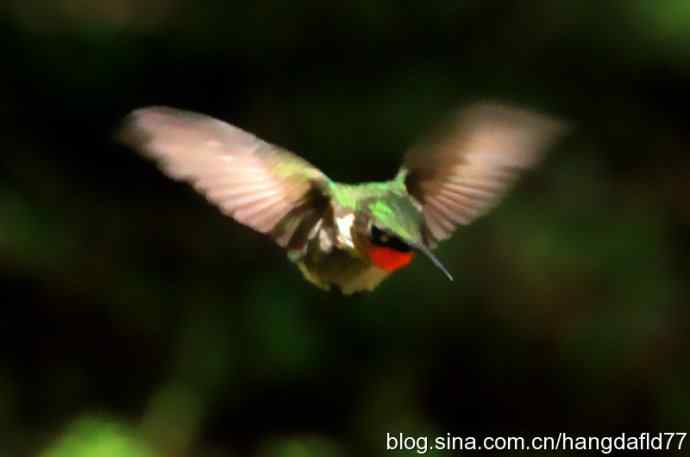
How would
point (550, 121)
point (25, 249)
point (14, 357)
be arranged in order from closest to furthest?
point (550, 121), point (25, 249), point (14, 357)

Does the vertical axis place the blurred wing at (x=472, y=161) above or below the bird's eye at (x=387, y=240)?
above

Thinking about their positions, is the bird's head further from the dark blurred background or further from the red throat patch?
the dark blurred background

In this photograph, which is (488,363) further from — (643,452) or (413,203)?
(413,203)

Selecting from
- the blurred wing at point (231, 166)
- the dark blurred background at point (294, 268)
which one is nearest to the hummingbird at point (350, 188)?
the blurred wing at point (231, 166)

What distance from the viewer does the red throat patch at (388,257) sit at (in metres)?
0.61

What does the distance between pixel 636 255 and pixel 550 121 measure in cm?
124

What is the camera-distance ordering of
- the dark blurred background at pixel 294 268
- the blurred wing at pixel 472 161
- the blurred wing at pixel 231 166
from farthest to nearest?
the dark blurred background at pixel 294 268
the blurred wing at pixel 472 161
the blurred wing at pixel 231 166

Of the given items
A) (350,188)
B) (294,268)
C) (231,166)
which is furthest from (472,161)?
(294,268)

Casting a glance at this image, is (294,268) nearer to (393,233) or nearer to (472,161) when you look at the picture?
(472,161)

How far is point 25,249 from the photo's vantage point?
1.78m

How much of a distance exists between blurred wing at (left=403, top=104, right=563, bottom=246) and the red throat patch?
6 centimetres

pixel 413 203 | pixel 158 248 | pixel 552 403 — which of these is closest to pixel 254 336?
pixel 158 248

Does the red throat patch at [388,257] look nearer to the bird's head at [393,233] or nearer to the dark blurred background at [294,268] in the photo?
the bird's head at [393,233]

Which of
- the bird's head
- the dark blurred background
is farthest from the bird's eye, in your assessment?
the dark blurred background
